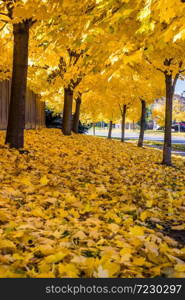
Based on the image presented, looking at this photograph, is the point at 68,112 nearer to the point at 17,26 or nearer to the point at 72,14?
the point at 17,26

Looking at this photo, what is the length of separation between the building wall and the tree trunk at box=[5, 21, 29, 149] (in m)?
7.11

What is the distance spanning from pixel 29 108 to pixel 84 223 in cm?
1704

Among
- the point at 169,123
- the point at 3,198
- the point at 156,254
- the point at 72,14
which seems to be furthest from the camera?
the point at 169,123

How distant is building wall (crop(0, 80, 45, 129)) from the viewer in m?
15.9

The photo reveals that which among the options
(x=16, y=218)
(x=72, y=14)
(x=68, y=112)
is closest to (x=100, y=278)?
Answer: (x=16, y=218)

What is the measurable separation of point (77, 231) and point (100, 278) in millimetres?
1111

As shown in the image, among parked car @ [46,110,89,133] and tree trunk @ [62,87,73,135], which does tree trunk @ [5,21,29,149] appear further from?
parked car @ [46,110,89,133]

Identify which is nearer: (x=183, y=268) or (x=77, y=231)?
(x=183, y=268)

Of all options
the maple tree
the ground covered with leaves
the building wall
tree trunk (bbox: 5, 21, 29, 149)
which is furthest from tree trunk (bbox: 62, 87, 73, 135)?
the ground covered with leaves

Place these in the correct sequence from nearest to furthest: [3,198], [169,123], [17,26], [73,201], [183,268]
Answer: [183,268]
[3,198]
[73,201]
[17,26]
[169,123]

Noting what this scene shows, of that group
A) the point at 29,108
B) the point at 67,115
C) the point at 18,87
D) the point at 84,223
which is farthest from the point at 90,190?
the point at 29,108

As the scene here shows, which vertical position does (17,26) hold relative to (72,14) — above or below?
above

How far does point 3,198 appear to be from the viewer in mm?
4602

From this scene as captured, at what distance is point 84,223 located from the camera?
3990 millimetres
